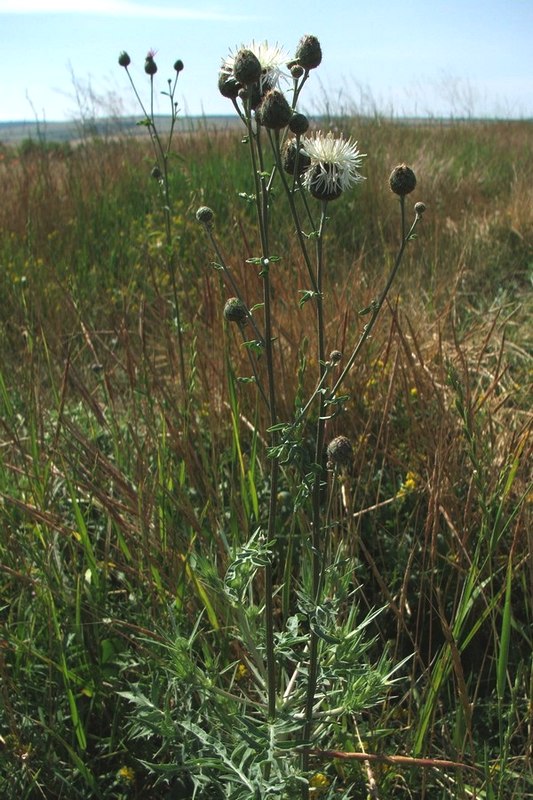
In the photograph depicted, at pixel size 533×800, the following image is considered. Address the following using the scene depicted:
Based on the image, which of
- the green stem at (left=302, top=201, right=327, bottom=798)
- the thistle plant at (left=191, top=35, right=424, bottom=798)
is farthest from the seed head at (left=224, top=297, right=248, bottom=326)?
the green stem at (left=302, top=201, right=327, bottom=798)

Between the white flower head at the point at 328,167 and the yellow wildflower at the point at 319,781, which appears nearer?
the white flower head at the point at 328,167

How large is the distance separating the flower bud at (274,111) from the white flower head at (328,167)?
0.35 ft

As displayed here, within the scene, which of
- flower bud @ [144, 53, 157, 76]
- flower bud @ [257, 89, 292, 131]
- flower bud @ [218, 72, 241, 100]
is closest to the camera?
flower bud @ [257, 89, 292, 131]

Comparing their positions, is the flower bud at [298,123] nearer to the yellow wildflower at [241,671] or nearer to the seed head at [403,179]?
the seed head at [403,179]

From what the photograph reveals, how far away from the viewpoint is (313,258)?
11.3 feet

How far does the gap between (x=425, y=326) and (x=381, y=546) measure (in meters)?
1.24

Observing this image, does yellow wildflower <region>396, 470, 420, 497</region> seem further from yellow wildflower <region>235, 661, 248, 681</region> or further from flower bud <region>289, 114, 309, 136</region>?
flower bud <region>289, 114, 309, 136</region>

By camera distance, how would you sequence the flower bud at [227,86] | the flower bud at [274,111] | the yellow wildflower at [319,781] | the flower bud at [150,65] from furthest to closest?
1. the flower bud at [150,65]
2. the yellow wildflower at [319,781]
3. the flower bud at [227,86]
4. the flower bud at [274,111]

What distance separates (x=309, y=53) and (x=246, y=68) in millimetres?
126

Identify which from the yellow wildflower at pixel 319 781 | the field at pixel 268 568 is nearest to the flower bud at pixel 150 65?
the field at pixel 268 568

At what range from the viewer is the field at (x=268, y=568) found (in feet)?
4.28

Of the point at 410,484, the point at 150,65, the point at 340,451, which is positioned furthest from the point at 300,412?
the point at 150,65

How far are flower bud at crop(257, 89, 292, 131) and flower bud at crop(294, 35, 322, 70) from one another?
0.37 ft

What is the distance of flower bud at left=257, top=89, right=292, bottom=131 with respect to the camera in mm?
1075
